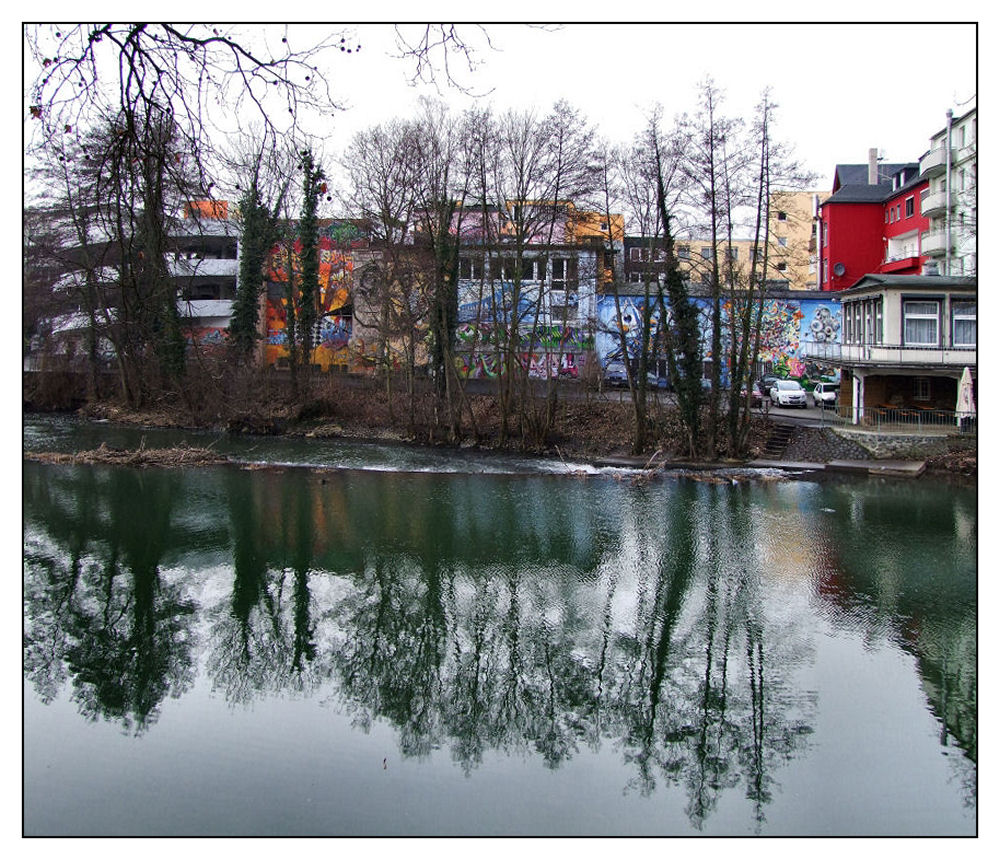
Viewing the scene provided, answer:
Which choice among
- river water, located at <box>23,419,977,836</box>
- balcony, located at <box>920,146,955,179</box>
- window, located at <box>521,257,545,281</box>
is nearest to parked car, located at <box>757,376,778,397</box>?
balcony, located at <box>920,146,955,179</box>

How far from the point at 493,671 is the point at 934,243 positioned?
25784 mm

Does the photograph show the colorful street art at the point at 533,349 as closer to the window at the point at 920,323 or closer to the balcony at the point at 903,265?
the window at the point at 920,323

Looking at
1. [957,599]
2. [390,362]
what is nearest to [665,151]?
[390,362]

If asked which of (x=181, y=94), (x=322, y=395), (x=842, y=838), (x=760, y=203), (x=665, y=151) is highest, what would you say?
(x=665, y=151)

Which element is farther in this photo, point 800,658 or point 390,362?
point 390,362

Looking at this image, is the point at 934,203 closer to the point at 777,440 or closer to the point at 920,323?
the point at 920,323

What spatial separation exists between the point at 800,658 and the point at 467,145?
19052 mm

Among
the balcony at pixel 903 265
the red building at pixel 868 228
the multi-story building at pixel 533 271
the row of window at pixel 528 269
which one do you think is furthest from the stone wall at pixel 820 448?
the red building at pixel 868 228

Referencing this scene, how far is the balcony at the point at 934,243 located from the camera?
93.4 feet

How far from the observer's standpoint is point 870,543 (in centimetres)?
1490

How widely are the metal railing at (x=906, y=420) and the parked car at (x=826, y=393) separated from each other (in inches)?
151

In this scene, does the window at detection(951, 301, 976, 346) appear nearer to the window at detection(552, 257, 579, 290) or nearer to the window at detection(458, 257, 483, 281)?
the window at detection(552, 257, 579, 290)

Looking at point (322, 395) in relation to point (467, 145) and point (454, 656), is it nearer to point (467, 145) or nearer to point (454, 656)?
point (467, 145)

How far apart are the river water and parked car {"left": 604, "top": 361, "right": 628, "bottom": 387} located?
12894mm
